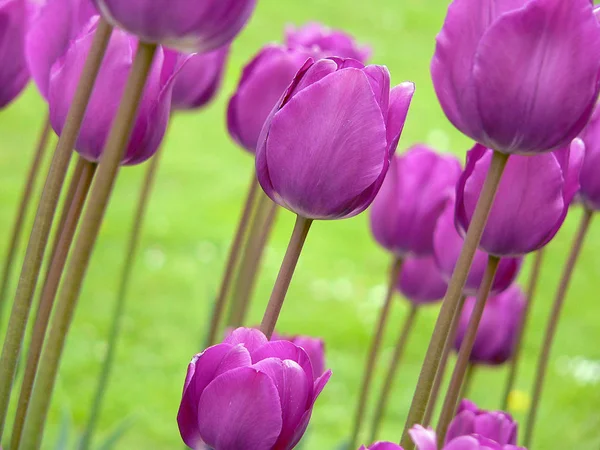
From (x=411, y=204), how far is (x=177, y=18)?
0.42 meters

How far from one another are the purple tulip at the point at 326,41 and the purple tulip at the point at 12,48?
38cm

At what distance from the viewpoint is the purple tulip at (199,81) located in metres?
0.82

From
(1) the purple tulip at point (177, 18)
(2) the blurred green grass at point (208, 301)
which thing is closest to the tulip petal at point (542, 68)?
(1) the purple tulip at point (177, 18)

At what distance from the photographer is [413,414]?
1.43 feet

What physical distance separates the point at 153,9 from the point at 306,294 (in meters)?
2.35

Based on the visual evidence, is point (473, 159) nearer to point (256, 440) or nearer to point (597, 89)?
point (597, 89)

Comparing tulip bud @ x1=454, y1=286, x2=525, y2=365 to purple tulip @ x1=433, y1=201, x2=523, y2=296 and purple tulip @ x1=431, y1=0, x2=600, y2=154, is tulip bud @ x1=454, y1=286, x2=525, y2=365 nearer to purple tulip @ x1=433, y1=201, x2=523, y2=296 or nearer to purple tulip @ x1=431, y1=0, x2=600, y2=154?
purple tulip @ x1=433, y1=201, x2=523, y2=296

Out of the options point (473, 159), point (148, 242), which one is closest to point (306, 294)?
point (148, 242)

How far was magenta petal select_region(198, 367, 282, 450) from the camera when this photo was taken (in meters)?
0.39

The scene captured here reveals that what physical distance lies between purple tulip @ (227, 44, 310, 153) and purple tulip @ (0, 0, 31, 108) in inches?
7.2

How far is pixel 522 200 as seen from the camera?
48cm

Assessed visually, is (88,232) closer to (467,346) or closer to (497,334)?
(467,346)

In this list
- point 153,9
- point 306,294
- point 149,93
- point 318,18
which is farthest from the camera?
point 318,18

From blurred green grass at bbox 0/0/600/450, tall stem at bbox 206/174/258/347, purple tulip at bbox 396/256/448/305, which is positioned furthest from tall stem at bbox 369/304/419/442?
blurred green grass at bbox 0/0/600/450
